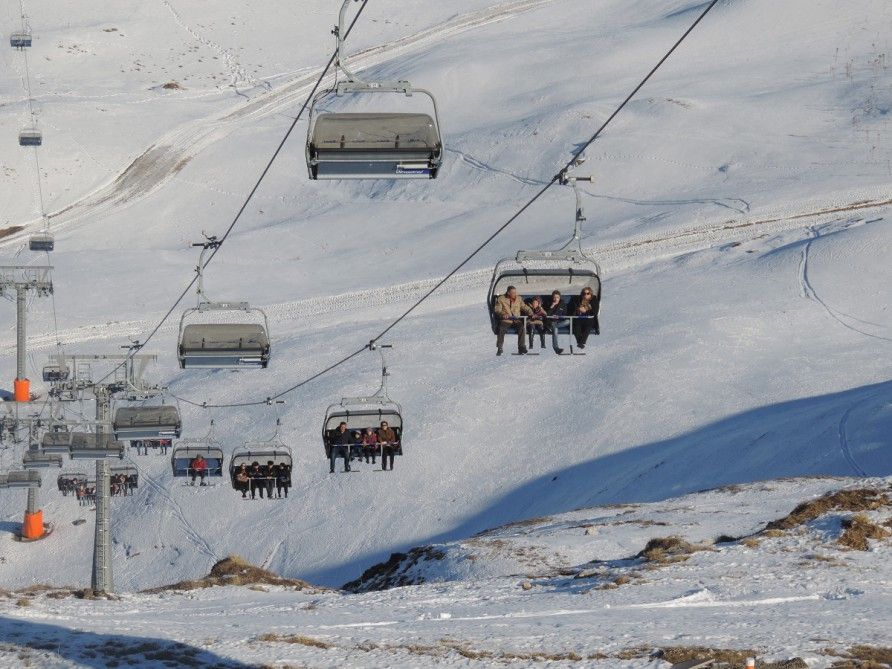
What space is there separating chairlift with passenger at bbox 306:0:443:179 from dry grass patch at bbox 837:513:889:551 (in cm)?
1361

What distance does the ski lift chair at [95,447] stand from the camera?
29.1 meters

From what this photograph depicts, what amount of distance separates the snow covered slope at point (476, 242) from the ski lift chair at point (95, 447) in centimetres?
428

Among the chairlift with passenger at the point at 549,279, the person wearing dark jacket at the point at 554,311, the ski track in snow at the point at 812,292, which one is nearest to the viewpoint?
the chairlift with passenger at the point at 549,279

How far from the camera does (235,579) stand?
26.8 meters

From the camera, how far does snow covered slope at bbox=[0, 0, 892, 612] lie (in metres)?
34.6

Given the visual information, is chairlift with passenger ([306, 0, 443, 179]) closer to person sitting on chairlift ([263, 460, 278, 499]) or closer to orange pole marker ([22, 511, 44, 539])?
person sitting on chairlift ([263, 460, 278, 499])

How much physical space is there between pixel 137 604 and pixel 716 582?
9.68 metres

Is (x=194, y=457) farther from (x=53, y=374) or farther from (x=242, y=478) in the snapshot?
(x=53, y=374)

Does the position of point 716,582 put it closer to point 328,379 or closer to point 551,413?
point 551,413

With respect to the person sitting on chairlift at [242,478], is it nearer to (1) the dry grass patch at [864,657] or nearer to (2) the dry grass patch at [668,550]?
(2) the dry grass patch at [668,550]

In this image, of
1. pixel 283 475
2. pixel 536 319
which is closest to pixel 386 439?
pixel 283 475

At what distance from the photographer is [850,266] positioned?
46.8m

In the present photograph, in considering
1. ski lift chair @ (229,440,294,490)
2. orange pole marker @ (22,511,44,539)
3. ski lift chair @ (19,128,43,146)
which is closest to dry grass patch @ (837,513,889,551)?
ski lift chair @ (229,440,294,490)

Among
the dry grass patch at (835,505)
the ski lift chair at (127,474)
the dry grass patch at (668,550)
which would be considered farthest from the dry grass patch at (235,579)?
the dry grass patch at (835,505)
